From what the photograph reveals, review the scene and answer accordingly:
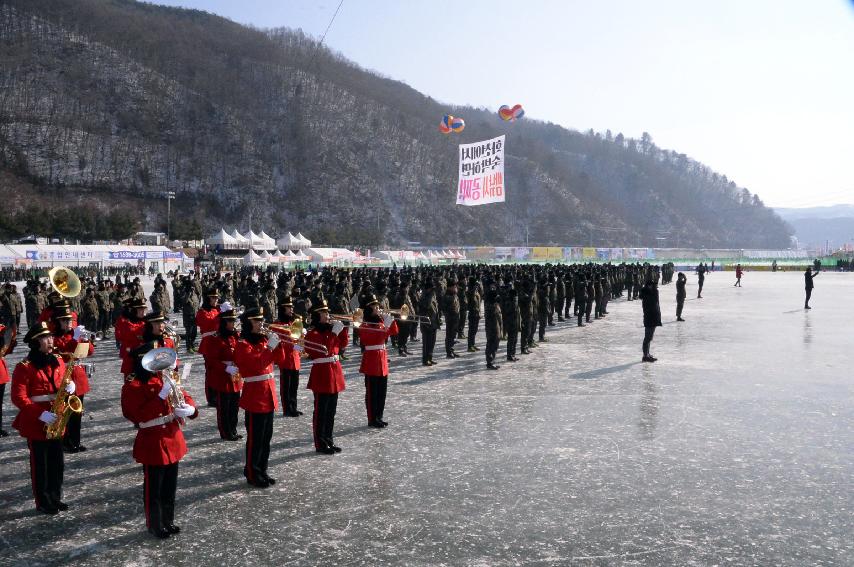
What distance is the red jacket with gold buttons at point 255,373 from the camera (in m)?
6.81

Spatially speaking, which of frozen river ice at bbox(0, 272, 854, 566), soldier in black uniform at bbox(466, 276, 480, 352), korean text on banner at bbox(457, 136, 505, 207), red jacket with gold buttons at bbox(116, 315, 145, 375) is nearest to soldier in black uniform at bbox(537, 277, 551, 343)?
soldier in black uniform at bbox(466, 276, 480, 352)

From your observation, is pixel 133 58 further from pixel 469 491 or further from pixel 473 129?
pixel 469 491

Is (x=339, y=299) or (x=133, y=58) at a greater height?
(x=133, y=58)

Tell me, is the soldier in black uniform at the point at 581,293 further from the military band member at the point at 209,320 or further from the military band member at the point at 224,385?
the military band member at the point at 224,385

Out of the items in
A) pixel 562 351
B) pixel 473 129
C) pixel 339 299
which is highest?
pixel 473 129

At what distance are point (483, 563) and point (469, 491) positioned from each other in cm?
152

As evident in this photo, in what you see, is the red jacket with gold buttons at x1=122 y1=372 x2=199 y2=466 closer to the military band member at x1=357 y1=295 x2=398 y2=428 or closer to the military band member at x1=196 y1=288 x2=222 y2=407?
the military band member at x1=357 y1=295 x2=398 y2=428

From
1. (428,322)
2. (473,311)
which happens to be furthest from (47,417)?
(473,311)

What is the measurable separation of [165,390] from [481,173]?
Answer: 23.0 metres

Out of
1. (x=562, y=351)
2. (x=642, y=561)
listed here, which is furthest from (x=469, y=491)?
(x=562, y=351)

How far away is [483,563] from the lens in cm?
512

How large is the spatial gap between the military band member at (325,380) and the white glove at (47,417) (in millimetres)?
2808

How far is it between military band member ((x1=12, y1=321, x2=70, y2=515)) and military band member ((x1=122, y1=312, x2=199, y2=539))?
3.63ft

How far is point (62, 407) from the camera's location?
6121 millimetres
